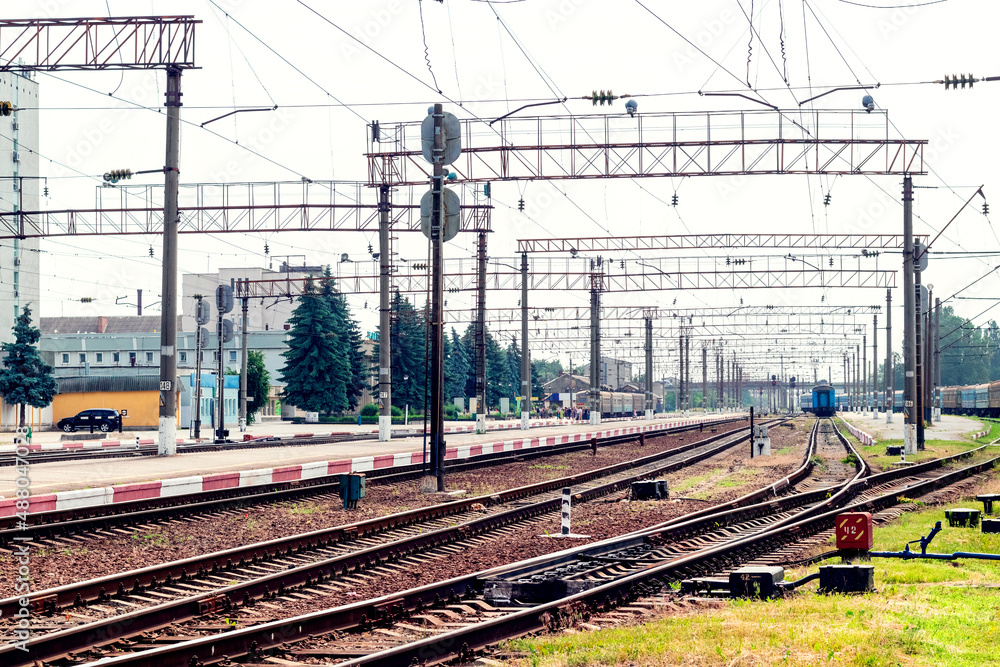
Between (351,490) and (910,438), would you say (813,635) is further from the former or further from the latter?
(910,438)

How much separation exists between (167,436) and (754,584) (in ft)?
73.0

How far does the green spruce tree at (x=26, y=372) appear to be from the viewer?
6228 cm

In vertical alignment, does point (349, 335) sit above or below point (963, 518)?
above

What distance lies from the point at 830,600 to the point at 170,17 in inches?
1009

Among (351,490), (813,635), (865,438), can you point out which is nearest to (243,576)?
(813,635)

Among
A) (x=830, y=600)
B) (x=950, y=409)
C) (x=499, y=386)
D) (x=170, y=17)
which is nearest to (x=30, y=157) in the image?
(x=499, y=386)

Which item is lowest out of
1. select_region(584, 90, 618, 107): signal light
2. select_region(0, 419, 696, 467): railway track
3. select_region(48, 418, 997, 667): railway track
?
select_region(0, 419, 696, 467): railway track

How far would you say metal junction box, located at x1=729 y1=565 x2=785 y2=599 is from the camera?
36.6 feet

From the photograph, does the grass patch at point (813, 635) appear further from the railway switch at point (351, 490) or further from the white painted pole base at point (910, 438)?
the white painted pole base at point (910, 438)

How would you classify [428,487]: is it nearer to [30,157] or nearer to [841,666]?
[841,666]

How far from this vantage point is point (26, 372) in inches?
2459

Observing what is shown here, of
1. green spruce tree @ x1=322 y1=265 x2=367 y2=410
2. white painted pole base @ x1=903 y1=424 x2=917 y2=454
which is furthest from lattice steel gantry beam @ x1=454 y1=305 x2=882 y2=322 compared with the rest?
white painted pole base @ x1=903 y1=424 x2=917 y2=454

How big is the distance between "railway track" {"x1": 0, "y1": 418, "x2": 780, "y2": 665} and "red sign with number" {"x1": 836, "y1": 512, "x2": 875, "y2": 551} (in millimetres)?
5256

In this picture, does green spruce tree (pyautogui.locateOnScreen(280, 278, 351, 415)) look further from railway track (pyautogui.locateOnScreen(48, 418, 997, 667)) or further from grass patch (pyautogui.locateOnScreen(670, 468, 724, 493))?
railway track (pyautogui.locateOnScreen(48, 418, 997, 667))
